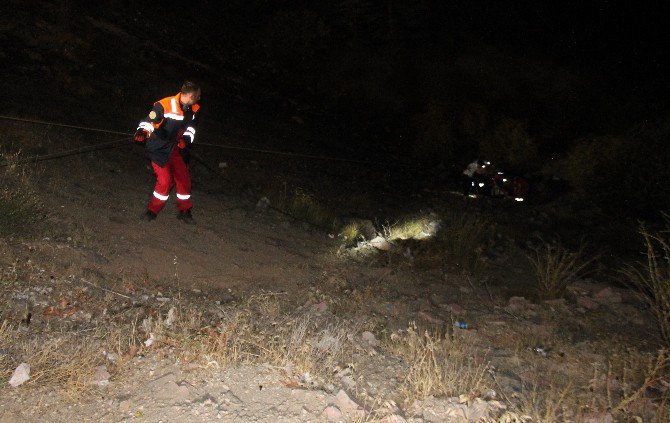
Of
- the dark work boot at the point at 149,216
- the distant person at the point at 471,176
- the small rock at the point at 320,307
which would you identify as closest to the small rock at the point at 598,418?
the small rock at the point at 320,307

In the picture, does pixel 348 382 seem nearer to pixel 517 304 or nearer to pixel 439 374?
pixel 439 374

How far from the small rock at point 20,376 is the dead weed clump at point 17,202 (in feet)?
6.33

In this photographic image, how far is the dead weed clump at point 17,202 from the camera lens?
467 centimetres

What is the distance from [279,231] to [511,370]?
3496 millimetres

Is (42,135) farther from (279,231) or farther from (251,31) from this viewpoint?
(251,31)

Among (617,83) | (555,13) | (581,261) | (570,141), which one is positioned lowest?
(581,261)

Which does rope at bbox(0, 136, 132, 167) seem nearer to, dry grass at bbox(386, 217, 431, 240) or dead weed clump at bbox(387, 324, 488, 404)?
dry grass at bbox(386, 217, 431, 240)

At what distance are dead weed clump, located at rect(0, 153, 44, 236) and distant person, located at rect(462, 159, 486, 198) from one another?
264 inches

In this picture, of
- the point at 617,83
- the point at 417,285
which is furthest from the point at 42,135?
the point at 617,83

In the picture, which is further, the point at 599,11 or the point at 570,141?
the point at 599,11

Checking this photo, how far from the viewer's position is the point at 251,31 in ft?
59.1

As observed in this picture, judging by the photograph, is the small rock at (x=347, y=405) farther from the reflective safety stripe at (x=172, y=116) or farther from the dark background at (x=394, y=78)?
the dark background at (x=394, y=78)

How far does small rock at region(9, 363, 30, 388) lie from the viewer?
302cm

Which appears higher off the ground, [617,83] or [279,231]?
[617,83]
